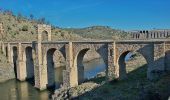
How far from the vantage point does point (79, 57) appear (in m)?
37.6

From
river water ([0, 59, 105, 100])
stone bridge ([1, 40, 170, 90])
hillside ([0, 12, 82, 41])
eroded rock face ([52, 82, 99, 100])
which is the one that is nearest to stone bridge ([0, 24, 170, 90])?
stone bridge ([1, 40, 170, 90])

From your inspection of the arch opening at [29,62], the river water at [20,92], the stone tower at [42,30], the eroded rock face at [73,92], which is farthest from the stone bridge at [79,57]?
the stone tower at [42,30]

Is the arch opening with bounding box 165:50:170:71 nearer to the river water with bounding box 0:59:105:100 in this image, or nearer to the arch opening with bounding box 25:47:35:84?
the river water with bounding box 0:59:105:100

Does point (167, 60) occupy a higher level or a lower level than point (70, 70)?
higher

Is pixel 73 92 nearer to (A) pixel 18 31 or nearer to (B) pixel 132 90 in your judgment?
(B) pixel 132 90

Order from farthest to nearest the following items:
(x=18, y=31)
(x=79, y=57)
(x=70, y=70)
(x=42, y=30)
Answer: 1. (x=18, y=31)
2. (x=42, y=30)
3. (x=79, y=57)
4. (x=70, y=70)

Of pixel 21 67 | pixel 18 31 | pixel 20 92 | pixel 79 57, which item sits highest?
pixel 18 31

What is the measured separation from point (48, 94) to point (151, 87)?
1722 centimetres

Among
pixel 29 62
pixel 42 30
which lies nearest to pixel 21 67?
pixel 29 62

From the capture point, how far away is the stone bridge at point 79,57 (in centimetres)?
2869

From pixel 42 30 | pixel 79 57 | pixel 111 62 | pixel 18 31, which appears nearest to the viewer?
pixel 111 62

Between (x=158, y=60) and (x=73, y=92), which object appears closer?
(x=158, y=60)

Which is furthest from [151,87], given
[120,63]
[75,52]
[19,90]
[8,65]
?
[8,65]

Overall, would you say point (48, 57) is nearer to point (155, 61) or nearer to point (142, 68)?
point (142, 68)
